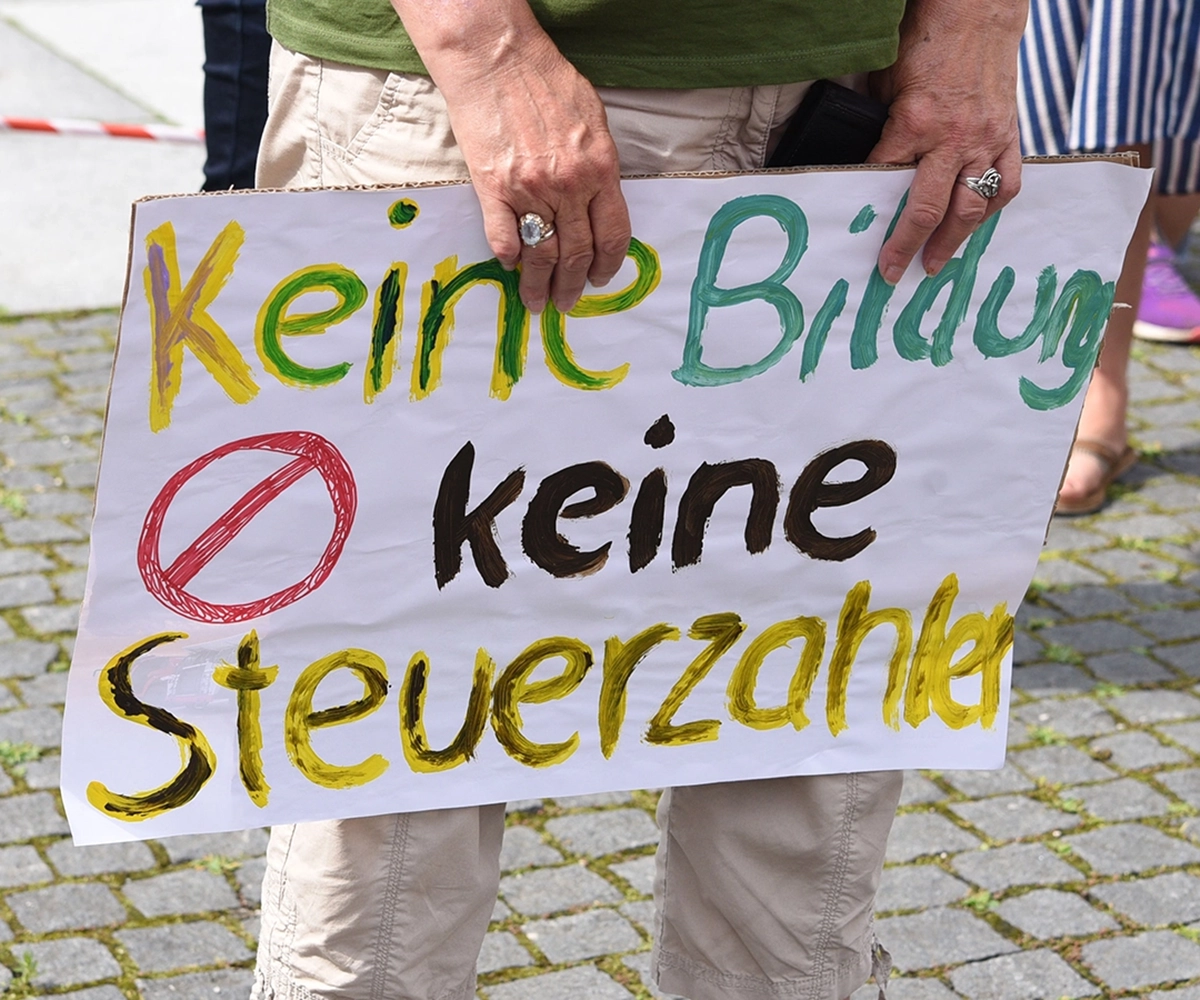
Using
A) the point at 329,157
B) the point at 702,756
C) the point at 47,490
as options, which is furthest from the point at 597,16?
the point at 47,490

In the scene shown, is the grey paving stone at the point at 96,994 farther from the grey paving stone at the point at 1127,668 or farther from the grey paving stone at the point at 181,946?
the grey paving stone at the point at 1127,668

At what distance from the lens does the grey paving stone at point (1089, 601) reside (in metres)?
3.70

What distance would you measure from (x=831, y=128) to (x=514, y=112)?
0.39m

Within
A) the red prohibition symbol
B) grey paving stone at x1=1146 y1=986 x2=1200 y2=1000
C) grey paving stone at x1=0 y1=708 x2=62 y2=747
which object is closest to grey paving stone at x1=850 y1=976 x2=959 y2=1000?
grey paving stone at x1=1146 y1=986 x2=1200 y2=1000

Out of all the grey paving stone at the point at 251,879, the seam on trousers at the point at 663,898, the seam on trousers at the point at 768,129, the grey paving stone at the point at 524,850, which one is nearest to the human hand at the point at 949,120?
the seam on trousers at the point at 768,129

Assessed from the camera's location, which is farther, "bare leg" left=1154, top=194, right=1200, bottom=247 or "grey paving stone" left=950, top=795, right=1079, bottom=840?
"bare leg" left=1154, top=194, right=1200, bottom=247

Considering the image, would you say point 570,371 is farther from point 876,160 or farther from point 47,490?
point 47,490

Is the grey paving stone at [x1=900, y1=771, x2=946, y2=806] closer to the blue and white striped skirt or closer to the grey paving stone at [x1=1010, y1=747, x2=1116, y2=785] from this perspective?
the grey paving stone at [x1=1010, y1=747, x2=1116, y2=785]

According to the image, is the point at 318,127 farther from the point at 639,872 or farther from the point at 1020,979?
the point at 1020,979

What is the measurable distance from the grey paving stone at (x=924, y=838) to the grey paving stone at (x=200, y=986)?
1055 mm

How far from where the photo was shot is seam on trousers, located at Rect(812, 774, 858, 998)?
1.89 metres

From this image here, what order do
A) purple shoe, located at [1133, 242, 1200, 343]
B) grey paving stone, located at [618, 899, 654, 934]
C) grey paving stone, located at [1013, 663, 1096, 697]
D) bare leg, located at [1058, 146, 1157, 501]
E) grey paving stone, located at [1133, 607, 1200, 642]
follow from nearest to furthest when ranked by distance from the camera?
grey paving stone, located at [618, 899, 654, 934] < grey paving stone, located at [1013, 663, 1096, 697] < grey paving stone, located at [1133, 607, 1200, 642] < bare leg, located at [1058, 146, 1157, 501] < purple shoe, located at [1133, 242, 1200, 343]

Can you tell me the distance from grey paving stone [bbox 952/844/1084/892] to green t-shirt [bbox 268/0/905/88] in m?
1.54

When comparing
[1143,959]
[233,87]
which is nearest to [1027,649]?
[1143,959]
